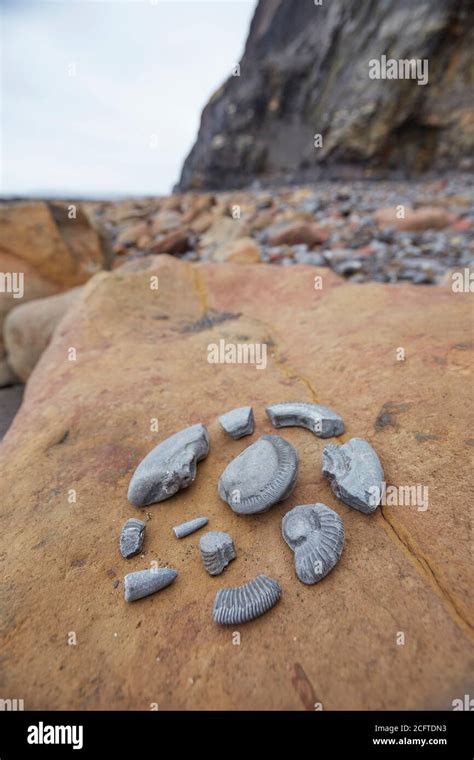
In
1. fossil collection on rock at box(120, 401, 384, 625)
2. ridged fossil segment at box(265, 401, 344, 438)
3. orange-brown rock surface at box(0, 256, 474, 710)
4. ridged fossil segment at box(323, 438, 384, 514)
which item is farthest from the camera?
ridged fossil segment at box(265, 401, 344, 438)

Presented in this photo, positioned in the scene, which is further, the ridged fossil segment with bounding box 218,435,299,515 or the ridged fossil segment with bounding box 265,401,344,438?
the ridged fossil segment with bounding box 265,401,344,438

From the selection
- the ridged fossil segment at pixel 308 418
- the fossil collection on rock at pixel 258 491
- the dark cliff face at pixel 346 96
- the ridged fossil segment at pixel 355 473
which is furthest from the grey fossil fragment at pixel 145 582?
the dark cliff face at pixel 346 96

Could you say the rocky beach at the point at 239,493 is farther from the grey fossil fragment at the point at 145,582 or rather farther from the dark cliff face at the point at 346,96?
the dark cliff face at the point at 346,96

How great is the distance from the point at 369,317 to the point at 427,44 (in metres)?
14.2

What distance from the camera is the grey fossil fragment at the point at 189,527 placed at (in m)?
1.40

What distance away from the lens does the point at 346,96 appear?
14742 millimetres

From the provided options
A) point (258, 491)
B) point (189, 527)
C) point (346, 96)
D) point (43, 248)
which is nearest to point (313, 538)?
point (258, 491)

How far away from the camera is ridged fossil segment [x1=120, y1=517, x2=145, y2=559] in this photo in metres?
1.36

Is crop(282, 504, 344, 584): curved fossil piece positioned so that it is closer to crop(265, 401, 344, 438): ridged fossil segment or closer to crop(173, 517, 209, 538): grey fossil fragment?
crop(173, 517, 209, 538): grey fossil fragment

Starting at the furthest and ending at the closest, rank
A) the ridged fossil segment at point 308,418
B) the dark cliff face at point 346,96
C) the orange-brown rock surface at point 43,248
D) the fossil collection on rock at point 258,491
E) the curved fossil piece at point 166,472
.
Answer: the dark cliff face at point 346,96
the orange-brown rock surface at point 43,248
the ridged fossil segment at point 308,418
the curved fossil piece at point 166,472
the fossil collection on rock at point 258,491

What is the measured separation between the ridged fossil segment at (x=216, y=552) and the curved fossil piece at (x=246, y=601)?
0.31 feet

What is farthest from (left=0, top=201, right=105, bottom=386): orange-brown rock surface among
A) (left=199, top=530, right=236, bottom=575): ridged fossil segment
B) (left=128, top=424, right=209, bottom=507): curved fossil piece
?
A: (left=199, top=530, right=236, bottom=575): ridged fossil segment

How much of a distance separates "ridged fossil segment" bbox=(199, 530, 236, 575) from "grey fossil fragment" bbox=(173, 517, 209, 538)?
101 millimetres
